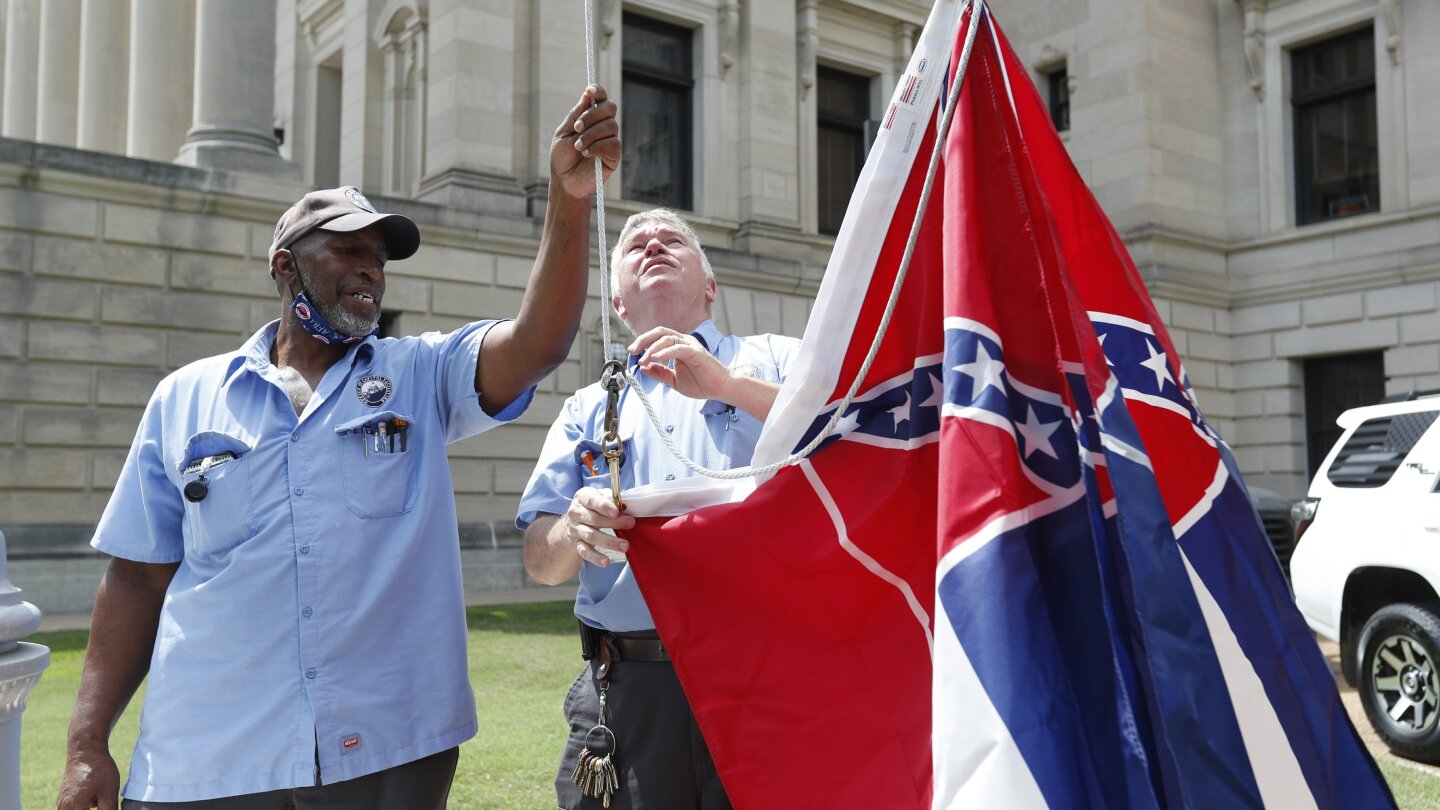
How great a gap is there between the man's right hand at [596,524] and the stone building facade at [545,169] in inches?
537

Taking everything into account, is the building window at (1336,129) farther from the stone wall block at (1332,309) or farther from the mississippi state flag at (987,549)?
the mississippi state flag at (987,549)

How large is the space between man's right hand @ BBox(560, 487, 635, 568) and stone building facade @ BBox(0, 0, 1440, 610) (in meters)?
13.6

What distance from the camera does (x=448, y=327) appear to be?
1789 cm

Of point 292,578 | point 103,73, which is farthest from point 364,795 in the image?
point 103,73

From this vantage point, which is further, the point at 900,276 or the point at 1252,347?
the point at 1252,347

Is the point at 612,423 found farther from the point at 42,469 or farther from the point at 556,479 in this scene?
the point at 42,469

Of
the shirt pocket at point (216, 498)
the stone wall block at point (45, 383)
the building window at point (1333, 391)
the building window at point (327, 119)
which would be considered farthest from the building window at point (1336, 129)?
the shirt pocket at point (216, 498)

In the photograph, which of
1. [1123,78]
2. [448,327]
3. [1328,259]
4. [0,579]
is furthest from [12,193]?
[1328,259]

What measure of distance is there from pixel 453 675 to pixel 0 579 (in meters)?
1.06

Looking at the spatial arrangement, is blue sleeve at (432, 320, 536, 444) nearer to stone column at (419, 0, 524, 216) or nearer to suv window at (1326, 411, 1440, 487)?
suv window at (1326, 411, 1440, 487)

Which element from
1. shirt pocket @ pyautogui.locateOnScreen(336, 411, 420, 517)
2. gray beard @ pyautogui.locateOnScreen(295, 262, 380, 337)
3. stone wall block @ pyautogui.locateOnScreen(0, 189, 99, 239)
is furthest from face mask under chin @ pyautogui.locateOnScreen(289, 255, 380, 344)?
stone wall block @ pyautogui.locateOnScreen(0, 189, 99, 239)

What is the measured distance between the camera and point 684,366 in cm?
287

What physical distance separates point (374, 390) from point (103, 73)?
914 inches

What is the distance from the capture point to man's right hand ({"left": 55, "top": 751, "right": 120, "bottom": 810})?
9.06 feet
